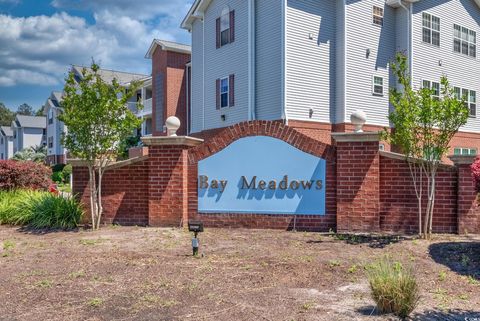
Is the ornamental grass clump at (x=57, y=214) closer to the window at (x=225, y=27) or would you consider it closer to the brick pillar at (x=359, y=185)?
the brick pillar at (x=359, y=185)

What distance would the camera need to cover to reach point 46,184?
53.7 ft

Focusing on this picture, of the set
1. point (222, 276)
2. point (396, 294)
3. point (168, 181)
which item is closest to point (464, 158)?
point (396, 294)

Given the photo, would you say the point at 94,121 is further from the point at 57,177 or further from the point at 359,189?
the point at 57,177

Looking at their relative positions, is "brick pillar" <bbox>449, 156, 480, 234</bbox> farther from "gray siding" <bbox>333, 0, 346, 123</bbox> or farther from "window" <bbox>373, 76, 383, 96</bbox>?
"window" <bbox>373, 76, 383, 96</bbox>

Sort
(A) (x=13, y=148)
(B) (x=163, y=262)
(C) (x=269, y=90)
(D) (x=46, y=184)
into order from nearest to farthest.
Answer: (B) (x=163, y=262), (D) (x=46, y=184), (C) (x=269, y=90), (A) (x=13, y=148)

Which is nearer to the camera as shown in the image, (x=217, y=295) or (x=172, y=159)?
(x=217, y=295)

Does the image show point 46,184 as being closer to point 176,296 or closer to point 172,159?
point 172,159

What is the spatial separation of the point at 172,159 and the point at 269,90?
9.51 m

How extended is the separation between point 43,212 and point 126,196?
2154mm

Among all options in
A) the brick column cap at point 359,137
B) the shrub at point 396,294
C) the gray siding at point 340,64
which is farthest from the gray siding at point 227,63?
the shrub at point 396,294

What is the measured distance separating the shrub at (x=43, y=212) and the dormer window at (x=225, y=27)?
1240 centimetres

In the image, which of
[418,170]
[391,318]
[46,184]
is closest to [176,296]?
[391,318]

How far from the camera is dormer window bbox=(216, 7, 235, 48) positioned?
21391 millimetres

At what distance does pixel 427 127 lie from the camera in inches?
348
